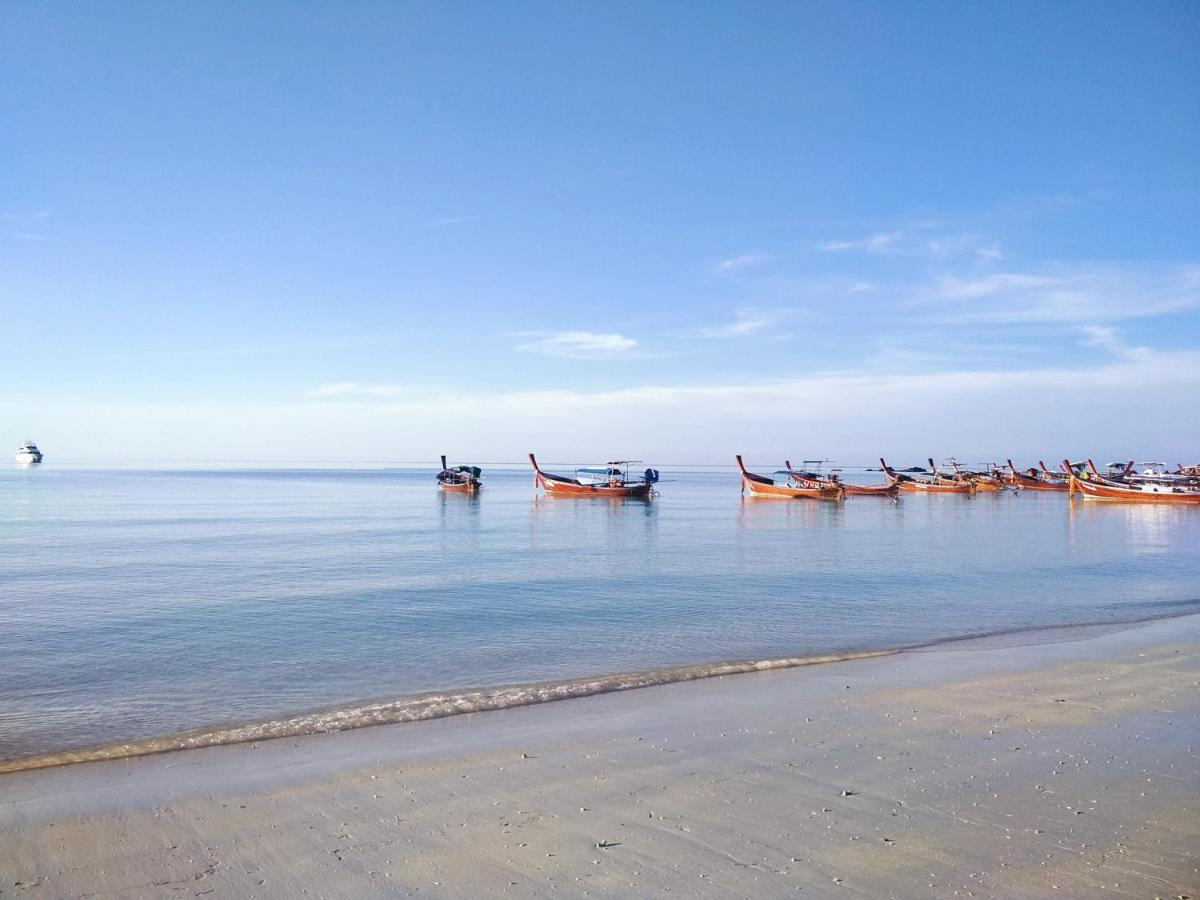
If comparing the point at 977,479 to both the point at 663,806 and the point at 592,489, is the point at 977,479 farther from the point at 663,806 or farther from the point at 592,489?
the point at 663,806

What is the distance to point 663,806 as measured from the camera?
6238 millimetres

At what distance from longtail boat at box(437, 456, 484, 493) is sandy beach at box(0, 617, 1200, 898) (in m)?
71.4

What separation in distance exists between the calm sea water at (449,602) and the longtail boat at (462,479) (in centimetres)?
3957

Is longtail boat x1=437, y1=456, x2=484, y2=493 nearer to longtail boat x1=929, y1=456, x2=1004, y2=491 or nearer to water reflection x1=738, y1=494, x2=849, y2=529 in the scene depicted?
water reflection x1=738, y1=494, x2=849, y2=529

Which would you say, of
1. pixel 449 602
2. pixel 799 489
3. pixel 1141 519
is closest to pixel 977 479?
pixel 799 489

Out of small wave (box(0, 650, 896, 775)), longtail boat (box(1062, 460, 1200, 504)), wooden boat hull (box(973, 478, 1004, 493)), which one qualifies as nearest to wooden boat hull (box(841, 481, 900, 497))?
longtail boat (box(1062, 460, 1200, 504))

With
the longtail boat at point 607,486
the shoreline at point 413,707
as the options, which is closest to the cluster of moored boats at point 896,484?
→ the longtail boat at point 607,486

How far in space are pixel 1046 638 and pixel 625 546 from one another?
19.6 m

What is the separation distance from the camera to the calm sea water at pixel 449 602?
36.0ft

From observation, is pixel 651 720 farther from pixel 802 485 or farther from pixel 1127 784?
pixel 802 485

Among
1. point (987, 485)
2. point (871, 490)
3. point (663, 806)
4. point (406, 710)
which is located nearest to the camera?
point (663, 806)

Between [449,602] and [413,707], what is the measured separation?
8456mm

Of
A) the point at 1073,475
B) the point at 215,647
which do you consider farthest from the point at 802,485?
the point at 215,647

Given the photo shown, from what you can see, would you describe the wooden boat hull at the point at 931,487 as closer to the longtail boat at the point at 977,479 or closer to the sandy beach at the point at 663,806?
the longtail boat at the point at 977,479
